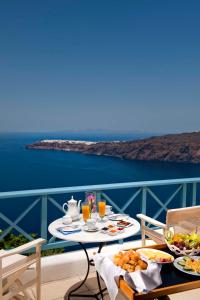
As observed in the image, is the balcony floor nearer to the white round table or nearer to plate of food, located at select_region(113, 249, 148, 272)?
the white round table

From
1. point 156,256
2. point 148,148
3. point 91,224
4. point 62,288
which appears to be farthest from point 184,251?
point 148,148

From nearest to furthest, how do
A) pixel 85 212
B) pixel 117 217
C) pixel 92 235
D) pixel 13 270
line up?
pixel 13 270
pixel 92 235
pixel 85 212
pixel 117 217

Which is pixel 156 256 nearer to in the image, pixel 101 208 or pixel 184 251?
pixel 184 251

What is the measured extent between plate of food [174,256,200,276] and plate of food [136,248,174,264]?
44 mm

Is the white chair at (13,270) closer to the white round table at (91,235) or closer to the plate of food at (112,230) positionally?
the white round table at (91,235)

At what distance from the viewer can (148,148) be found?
474 inches

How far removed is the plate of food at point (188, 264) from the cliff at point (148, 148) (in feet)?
26.2

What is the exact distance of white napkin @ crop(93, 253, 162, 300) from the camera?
4.97 ft

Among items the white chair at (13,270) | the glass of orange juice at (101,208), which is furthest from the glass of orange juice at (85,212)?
the white chair at (13,270)

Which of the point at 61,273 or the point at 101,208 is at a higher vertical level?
the point at 101,208

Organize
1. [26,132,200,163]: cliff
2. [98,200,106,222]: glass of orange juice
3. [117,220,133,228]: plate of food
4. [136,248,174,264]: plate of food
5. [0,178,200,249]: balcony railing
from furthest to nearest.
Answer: [26,132,200,163]: cliff → [0,178,200,249]: balcony railing → [98,200,106,222]: glass of orange juice → [117,220,133,228]: plate of food → [136,248,174,264]: plate of food

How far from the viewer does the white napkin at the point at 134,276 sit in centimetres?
151

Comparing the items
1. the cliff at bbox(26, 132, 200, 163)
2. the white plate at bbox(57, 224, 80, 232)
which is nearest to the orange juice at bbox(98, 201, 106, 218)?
the white plate at bbox(57, 224, 80, 232)

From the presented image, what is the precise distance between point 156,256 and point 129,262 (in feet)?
0.66
